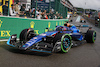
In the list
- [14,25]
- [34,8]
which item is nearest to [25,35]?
[14,25]

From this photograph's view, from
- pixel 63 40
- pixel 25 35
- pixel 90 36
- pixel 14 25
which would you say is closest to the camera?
pixel 63 40

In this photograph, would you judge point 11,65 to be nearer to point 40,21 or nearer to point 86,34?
point 86,34

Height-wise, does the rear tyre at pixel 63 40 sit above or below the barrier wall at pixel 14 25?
below

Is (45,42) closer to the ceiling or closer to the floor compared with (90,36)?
closer to the floor

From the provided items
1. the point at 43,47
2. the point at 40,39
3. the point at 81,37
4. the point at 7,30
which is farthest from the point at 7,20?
the point at 81,37

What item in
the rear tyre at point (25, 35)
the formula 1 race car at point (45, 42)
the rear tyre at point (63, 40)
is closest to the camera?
the formula 1 race car at point (45, 42)

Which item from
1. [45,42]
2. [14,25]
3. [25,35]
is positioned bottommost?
[45,42]

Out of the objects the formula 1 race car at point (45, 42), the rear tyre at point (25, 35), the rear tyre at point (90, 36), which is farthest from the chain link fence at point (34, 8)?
the rear tyre at point (90, 36)

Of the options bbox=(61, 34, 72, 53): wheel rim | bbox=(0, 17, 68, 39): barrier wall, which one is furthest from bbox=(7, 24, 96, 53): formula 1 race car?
bbox=(0, 17, 68, 39): barrier wall

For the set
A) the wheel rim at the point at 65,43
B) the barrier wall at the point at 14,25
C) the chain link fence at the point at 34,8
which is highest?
the chain link fence at the point at 34,8

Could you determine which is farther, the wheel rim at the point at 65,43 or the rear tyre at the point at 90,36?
the rear tyre at the point at 90,36

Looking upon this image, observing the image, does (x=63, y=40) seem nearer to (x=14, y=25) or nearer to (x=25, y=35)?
(x=25, y=35)

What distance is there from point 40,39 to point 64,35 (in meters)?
0.93

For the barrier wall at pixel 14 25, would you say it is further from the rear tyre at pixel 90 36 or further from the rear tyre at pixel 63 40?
the rear tyre at pixel 63 40
